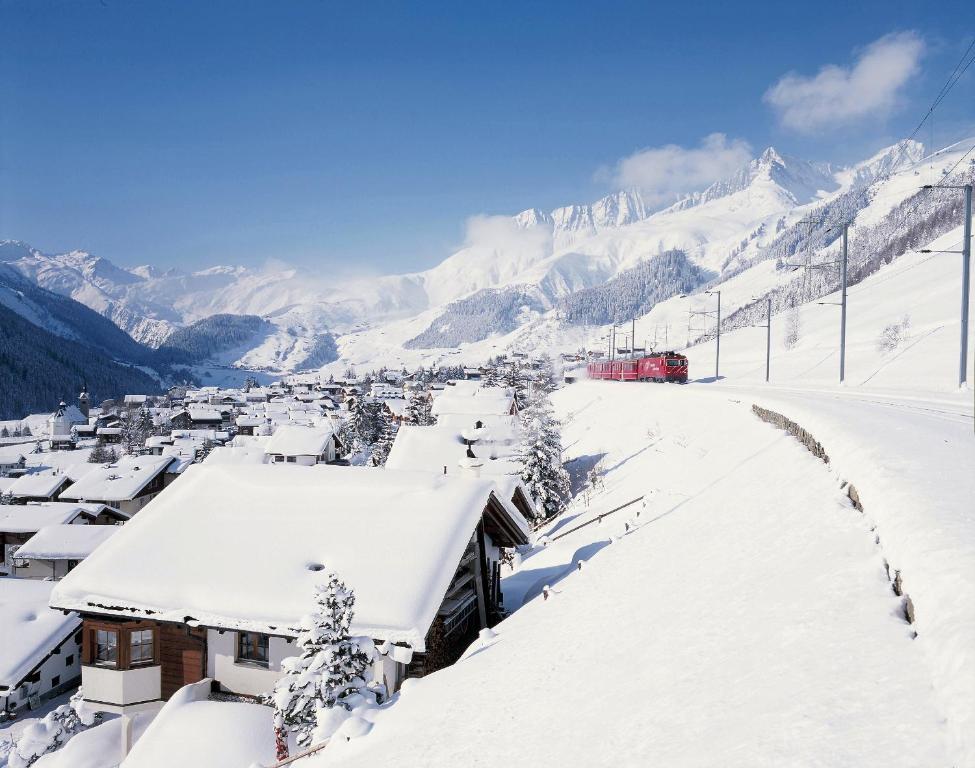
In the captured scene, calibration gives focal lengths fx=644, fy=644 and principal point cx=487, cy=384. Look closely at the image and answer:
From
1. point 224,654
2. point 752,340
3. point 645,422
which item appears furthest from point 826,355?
point 224,654

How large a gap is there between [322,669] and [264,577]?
352cm

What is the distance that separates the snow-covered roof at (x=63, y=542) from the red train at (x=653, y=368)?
46230mm

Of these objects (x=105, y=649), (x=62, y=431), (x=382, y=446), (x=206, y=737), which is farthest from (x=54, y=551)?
(x=62, y=431)

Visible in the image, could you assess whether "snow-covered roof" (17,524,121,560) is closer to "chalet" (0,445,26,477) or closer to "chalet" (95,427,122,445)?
"chalet" (0,445,26,477)

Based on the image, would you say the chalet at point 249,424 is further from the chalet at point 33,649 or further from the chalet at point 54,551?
the chalet at point 33,649

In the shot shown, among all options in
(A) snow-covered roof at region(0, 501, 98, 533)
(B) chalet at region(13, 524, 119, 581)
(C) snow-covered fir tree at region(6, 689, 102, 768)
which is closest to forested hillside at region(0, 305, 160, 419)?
(A) snow-covered roof at region(0, 501, 98, 533)

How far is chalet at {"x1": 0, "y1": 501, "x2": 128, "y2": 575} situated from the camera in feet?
128

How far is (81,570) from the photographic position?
1211 centimetres

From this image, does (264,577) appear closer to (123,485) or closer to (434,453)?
(434,453)

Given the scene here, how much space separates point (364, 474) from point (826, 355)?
74757 millimetres

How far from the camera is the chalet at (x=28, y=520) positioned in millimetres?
38938

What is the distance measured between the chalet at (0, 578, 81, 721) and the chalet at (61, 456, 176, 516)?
63.5 feet

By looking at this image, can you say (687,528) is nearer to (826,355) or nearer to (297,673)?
(297,673)

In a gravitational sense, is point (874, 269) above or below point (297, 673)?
above
